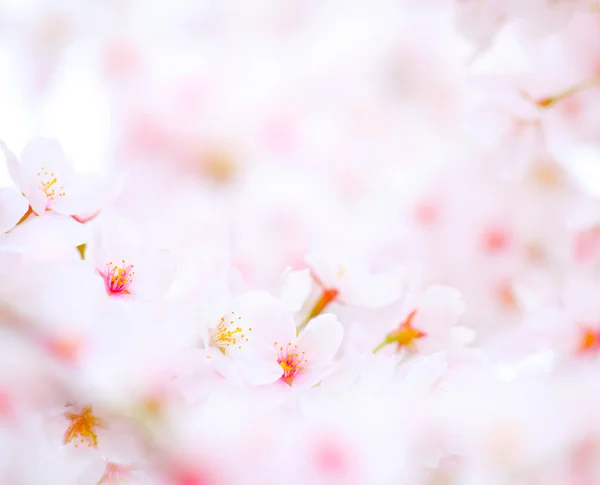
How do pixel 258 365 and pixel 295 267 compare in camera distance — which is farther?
pixel 295 267

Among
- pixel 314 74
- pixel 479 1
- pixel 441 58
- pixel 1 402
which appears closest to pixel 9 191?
pixel 1 402

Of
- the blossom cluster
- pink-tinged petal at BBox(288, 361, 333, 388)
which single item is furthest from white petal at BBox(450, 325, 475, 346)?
pink-tinged petal at BBox(288, 361, 333, 388)

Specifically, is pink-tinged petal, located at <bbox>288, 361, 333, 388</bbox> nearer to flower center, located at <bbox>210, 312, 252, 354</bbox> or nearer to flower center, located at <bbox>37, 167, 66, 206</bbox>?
flower center, located at <bbox>210, 312, 252, 354</bbox>

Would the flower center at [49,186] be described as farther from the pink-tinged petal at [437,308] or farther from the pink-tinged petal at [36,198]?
the pink-tinged petal at [437,308]

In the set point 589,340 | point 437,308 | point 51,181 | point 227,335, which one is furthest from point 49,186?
point 589,340

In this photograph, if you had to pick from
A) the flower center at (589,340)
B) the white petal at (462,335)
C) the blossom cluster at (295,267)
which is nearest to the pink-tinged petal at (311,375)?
the blossom cluster at (295,267)

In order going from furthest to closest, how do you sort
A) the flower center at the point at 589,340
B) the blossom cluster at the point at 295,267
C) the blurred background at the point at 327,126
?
1. the blurred background at the point at 327,126
2. the flower center at the point at 589,340
3. the blossom cluster at the point at 295,267

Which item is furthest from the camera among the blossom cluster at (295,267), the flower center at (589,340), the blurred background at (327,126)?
the blurred background at (327,126)

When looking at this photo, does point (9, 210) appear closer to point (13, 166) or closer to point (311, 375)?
point (13, 166)
